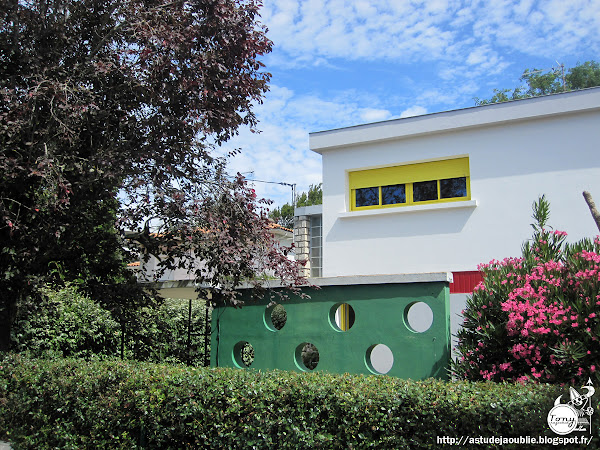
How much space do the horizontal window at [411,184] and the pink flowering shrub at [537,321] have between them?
585 cm

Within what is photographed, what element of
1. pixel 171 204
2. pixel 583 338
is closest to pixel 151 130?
pixel 171 204

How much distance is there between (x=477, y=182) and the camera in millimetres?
11586

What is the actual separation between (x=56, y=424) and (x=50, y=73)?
451 cm

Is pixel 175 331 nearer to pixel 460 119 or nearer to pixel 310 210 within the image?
pixel 310 210

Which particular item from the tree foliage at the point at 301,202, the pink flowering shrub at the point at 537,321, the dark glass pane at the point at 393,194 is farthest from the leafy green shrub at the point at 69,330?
the tree foliage at the point at 301,202

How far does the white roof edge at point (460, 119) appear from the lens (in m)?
10.7

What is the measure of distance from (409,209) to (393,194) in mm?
900

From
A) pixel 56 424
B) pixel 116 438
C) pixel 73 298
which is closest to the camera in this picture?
pixel 116 438

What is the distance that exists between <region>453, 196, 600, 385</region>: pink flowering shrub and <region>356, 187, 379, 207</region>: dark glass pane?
6671 millimetres

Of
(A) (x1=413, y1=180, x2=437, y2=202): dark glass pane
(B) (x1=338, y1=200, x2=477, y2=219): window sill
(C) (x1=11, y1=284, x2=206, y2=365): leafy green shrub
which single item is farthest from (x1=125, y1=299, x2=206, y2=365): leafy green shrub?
(A) (x1=413, y1=180, x2=437, y2=202): dark glass pane

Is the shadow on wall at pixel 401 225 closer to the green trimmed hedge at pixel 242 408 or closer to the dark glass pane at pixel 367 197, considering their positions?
the dark glass pane at pixel 367 197

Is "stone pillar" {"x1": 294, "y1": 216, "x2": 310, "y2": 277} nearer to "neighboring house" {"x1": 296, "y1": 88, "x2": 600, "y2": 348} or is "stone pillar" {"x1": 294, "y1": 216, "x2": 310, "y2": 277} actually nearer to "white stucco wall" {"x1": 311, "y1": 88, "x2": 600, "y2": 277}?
"neighboring house" {"x1": 296, "y1": 88, "x2": 600, "y2": 348}

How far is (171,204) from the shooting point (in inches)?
275

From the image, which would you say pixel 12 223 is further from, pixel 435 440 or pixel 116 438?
pixel 435 440
